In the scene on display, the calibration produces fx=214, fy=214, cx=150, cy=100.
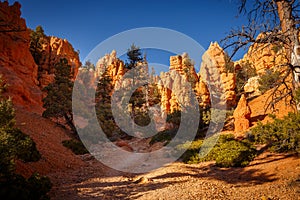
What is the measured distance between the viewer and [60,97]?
73.6 ft

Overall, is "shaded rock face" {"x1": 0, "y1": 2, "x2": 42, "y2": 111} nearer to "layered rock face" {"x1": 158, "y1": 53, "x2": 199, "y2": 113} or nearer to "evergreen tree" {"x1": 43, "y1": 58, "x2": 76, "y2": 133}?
"evergreen tree" {"x1": 43, "y1": 58, "x2": 76, "y2": 133}

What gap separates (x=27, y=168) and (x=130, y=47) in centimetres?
2737

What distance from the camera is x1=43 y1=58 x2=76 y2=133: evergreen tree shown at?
2178 cm

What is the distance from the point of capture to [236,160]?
1038cm

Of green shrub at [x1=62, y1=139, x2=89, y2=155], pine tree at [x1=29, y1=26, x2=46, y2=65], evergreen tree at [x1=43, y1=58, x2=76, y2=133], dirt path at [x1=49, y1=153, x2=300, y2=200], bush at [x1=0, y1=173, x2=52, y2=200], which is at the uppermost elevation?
pine tree at [x1=29, y1=26, x2=46, y2=65]

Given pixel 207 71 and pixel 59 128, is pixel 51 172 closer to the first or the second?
pixel 59 128

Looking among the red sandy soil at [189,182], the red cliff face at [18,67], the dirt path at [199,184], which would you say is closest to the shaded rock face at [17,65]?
the red cliff face at [18,67]

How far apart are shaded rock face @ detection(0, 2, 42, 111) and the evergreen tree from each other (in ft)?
23.9

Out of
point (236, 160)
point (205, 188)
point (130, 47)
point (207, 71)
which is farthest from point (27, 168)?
point (207, 71)

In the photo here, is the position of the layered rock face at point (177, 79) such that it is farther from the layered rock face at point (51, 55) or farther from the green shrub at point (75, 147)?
the green shrub at point (75, 147)

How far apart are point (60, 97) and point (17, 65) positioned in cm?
1584

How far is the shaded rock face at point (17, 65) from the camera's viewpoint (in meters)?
27.6

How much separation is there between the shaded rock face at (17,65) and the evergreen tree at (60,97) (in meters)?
7.28

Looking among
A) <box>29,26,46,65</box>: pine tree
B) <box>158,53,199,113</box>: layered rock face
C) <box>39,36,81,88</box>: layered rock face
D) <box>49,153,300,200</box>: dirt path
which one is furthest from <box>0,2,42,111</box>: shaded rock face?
<box>158,53,199,113</box>: layered rock face
